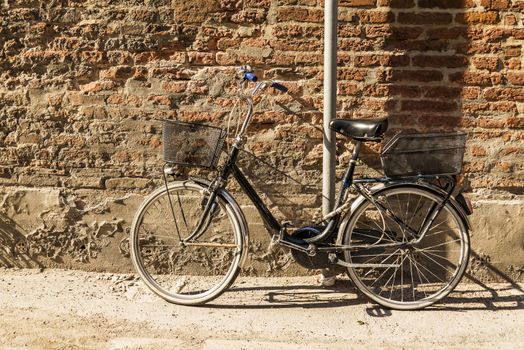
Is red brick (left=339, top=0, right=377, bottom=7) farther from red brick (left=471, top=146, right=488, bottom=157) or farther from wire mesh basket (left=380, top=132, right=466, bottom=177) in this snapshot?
red brick (left=471, top=146, right=488, bottom=157)

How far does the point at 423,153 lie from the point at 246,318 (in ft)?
5.22

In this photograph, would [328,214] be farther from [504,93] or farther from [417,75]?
[504,93]

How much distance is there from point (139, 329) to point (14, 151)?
1.71 m

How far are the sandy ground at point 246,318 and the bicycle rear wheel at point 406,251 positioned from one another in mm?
154

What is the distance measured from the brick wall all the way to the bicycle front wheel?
20 cm

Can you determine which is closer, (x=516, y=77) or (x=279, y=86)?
(x=279, y=86)

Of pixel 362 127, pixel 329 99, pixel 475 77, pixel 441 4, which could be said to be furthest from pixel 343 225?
pixel 441 4

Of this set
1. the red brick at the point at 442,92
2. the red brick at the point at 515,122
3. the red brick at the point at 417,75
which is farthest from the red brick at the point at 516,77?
the red brick at the point at 417,75

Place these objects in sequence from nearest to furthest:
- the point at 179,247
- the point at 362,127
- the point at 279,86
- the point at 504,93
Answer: the point at 362,127 → the point at 279,86 → the point at 504,93 → the point at 179,247

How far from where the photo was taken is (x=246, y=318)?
4.05 meters

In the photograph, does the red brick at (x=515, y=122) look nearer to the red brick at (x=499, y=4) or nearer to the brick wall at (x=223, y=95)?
the brick wall at (x=223, y=95)

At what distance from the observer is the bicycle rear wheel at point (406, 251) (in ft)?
13.4

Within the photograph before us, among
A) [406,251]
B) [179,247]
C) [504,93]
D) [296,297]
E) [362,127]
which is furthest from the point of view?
[179,247]

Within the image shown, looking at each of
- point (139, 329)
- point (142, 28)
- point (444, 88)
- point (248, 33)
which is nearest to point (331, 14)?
point (248, 33)
